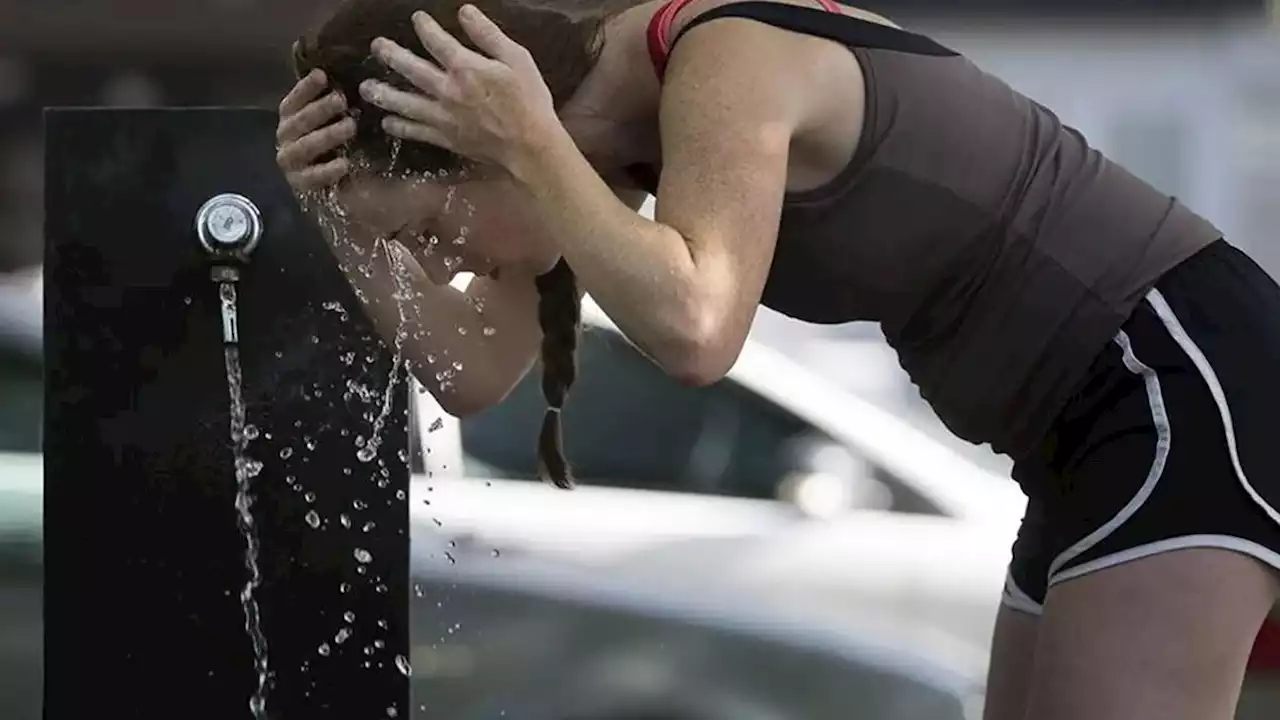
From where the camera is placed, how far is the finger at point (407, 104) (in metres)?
1.02

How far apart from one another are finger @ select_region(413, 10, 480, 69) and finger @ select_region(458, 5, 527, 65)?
12 millimetres

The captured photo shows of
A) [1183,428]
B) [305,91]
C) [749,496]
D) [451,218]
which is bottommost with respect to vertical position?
[1183,428]

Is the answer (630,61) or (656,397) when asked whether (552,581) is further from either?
(630,61)

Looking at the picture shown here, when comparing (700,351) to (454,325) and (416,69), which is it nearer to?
(416,69)

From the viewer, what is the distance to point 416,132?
40.9 inches

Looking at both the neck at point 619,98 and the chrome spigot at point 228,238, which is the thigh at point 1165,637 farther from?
the chrome spigot at point 228,238

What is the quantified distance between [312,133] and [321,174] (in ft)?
0.10

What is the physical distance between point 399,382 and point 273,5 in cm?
66

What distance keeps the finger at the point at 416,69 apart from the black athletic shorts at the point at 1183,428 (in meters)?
0.51

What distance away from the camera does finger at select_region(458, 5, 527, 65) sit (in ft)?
3.36

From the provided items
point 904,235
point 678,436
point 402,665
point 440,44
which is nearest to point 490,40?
point 440,44

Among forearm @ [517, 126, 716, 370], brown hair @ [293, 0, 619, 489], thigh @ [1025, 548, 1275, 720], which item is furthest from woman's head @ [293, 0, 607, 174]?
thigh @ [1025, 548, 1275, 720]

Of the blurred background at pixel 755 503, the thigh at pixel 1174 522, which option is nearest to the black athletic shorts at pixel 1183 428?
the thigh at pixel 1174 522

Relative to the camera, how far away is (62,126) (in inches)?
58.8
